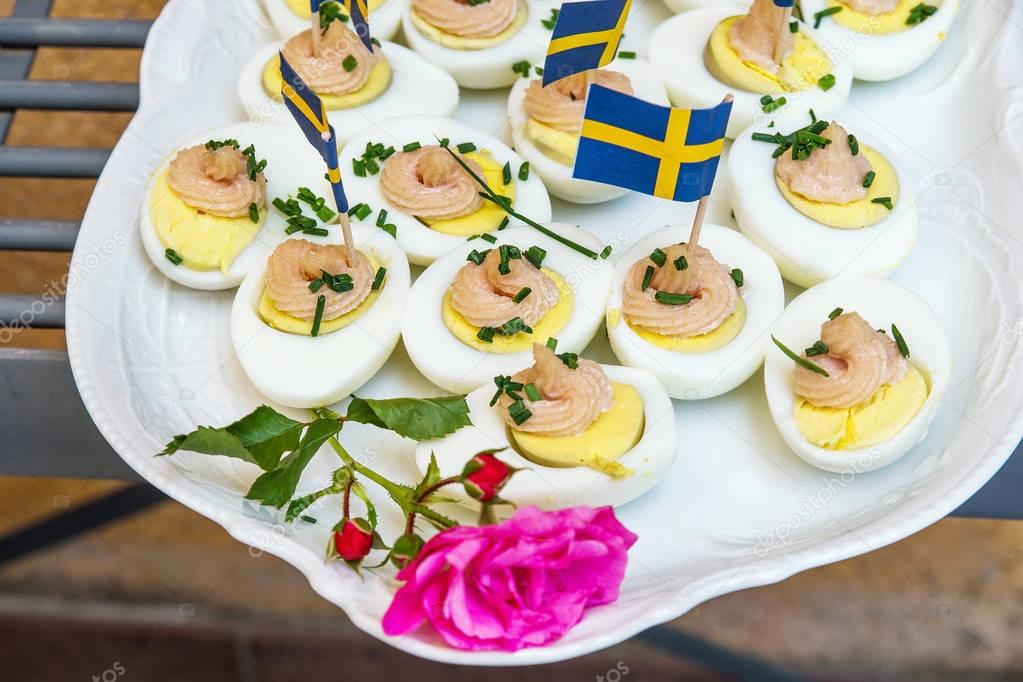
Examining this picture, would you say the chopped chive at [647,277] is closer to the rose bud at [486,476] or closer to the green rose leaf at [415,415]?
the green rose leaf at [415,415]

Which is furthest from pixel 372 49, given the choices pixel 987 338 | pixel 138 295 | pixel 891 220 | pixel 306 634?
pixel 306 634

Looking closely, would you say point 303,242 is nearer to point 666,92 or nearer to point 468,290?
point 468,290

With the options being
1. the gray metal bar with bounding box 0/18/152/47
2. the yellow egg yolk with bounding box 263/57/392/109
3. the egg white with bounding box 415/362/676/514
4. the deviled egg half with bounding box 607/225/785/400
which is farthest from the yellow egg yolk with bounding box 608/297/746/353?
the gray metal bar with bounding box 0/18/152/47

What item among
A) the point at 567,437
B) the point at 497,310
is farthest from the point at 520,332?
the point at 567,437

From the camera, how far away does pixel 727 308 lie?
2271mm

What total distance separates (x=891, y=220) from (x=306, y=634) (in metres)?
2.24

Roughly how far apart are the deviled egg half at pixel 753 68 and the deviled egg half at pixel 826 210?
22 cm

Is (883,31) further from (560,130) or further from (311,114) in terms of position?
(311,114)

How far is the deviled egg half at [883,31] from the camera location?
2840 millimetres

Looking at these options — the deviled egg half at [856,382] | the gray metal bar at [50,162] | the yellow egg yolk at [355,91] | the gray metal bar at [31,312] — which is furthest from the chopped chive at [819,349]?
the gray metal bar at [50,162]

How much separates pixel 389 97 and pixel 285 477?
116 centimetres

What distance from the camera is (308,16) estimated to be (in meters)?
2.95

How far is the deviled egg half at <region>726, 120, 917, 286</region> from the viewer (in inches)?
95.6

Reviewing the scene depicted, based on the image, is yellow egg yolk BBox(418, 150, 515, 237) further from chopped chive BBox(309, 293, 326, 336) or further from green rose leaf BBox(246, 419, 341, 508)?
green rose leaf BBox(246, 419, 341, 508)
